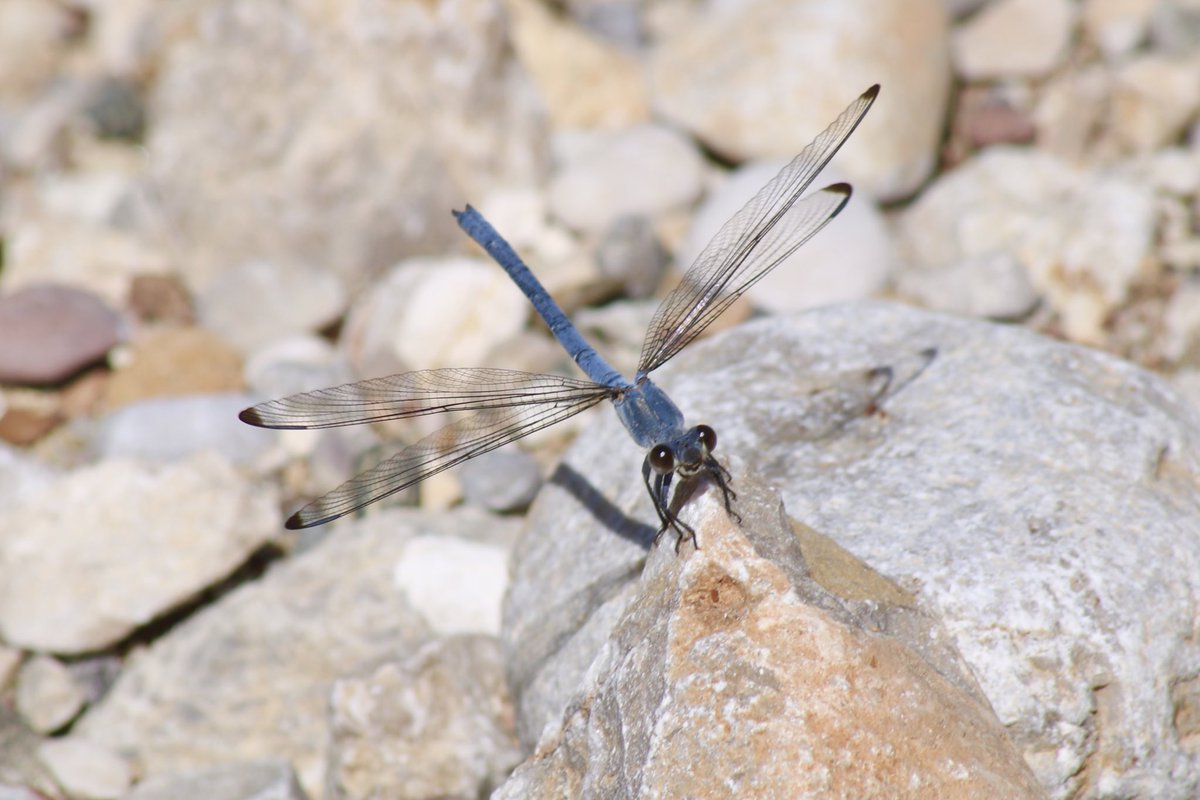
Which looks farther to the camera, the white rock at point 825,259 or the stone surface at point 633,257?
the stone surface at point 633,257

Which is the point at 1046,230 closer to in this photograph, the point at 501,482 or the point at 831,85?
the point at 831,85

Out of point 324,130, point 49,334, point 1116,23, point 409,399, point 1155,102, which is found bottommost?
point 1155,102

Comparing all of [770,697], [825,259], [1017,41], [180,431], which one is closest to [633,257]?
[825,259]

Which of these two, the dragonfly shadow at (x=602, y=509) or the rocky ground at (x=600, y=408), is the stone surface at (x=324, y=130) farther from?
the dragonfly shadow at (x=602, y=509)

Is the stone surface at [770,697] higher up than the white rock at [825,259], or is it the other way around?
the stone surface at [770,697]

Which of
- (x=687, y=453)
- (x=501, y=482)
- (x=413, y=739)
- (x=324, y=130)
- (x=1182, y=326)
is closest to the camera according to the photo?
(x=687, y=453)

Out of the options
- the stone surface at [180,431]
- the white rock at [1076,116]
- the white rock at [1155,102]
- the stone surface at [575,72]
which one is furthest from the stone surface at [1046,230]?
the stone surface at [180,431]

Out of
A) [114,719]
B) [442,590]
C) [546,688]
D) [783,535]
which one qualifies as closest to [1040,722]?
[783,535]

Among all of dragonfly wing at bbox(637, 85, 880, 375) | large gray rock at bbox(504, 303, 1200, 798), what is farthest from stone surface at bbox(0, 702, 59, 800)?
dragonfly wing at bbox(637, 85, 880, 375)
